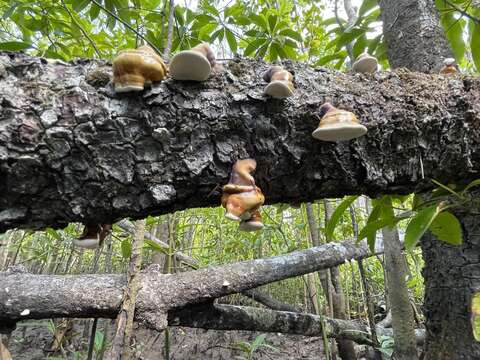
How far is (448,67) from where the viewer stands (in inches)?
46.9

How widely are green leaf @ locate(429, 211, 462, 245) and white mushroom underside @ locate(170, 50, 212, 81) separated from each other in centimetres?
74

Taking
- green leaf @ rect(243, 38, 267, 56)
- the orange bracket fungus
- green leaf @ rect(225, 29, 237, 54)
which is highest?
green leaf @ rect(225, 29, 237, 54)

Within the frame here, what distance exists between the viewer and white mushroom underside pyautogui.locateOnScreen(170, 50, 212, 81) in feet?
2.31

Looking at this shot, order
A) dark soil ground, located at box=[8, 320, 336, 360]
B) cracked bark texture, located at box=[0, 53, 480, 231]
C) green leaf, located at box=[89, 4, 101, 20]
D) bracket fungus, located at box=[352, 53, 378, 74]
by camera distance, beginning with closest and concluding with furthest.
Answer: cracked bark texture, located at box=[0, 53, 480, 231] → bracket fungus, located at box=[352, 53, 378, 74] → green leaf, located at box=[89, 4, 101, 20] → dark soil ground, located at box=[8, 320, 336, 360]

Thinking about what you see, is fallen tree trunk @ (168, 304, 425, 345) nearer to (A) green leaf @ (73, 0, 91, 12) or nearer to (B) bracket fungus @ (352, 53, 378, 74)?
(B) bracket fungus @ (352, 53, 378, 74)

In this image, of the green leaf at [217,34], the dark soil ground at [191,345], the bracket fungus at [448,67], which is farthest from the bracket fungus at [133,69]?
the dark soil ground at [191,345]

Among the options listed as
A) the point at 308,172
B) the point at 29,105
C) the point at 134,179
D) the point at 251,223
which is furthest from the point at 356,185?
the point at 29,105

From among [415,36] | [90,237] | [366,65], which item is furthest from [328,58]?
[90,237]

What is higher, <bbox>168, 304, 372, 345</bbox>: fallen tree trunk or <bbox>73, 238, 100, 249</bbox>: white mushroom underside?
<bbox>73, 238, 100, 249</bbox>: white mushroom underside

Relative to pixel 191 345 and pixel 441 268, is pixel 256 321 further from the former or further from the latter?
pixel 191 345

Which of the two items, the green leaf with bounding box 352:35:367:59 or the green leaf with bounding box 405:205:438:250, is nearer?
the green leaf with bounding box 405:205:438:250

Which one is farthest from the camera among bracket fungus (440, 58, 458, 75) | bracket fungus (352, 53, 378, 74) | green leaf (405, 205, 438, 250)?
bracket fungus (440, 58, 458, 75)

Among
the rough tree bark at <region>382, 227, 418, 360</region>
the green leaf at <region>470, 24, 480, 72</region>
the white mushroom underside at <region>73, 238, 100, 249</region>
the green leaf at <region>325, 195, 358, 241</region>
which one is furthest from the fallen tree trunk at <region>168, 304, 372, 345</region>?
the green leaf at <region>470, 24, 480, 72</region>

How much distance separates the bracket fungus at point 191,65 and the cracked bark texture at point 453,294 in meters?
1.04
